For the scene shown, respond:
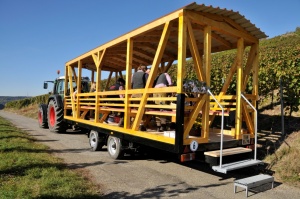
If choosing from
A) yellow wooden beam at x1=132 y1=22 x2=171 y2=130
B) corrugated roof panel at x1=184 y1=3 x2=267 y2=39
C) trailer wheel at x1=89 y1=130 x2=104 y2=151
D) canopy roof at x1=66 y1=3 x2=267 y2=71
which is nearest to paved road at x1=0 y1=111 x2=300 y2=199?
trailer wheel at x1=89 y1=130 x2=104 y2=151

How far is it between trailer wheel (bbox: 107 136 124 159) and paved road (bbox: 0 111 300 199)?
15cm

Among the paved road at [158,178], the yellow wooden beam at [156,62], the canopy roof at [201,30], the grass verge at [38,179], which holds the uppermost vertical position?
the canopy roof at [201,30]

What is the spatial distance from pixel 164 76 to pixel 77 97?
13.6ft

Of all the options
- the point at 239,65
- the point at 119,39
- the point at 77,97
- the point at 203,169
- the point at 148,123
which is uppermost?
the point at 119,39

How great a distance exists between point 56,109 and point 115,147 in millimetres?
5475

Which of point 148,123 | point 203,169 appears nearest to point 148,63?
point 148,123

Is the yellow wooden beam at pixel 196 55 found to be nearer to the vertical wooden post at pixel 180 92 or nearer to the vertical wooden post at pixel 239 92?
the vertical wooden post at pixel 180 92

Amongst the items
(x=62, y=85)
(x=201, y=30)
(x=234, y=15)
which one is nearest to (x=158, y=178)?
(x=201, y=30)

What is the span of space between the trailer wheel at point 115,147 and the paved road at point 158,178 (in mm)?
152

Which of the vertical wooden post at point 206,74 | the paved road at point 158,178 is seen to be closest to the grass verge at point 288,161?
the paved road at point 158,178

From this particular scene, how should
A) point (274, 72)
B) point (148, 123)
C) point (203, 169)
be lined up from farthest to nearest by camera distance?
point (274, 72) < point (148, 123) < point (203, 169)

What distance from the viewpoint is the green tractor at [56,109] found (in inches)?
472

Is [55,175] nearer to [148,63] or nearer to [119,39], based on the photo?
[119,39]

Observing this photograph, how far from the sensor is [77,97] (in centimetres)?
966
